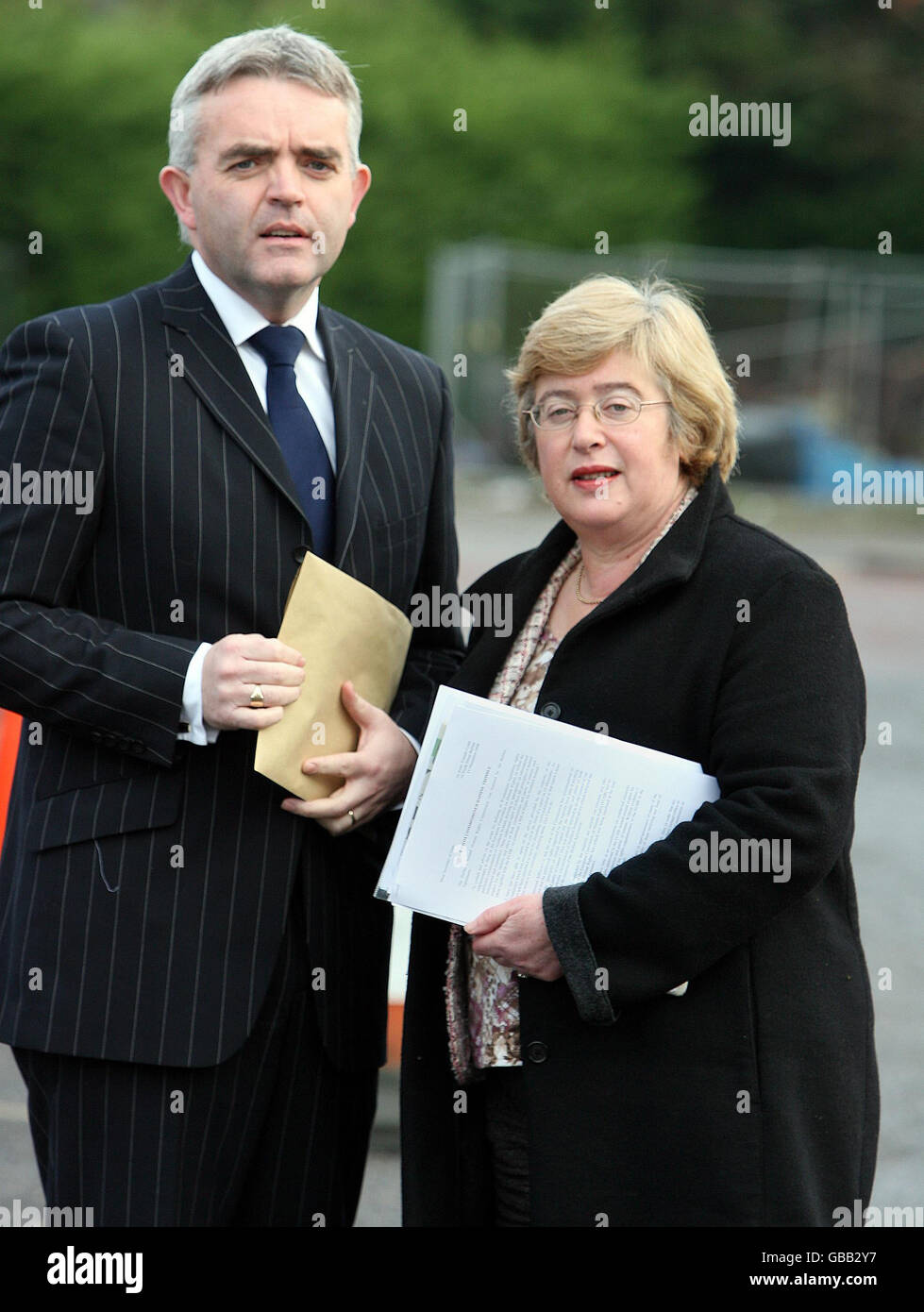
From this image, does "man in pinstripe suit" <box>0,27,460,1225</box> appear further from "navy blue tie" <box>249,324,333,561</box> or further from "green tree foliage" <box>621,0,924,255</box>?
"green tree foliage" <box>621,0,924,255</box>

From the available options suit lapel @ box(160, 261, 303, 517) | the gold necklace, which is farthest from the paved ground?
suit lapel @ box(160, 261, 303, 517)

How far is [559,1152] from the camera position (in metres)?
2.53

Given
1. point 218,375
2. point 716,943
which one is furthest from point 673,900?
point 218,375

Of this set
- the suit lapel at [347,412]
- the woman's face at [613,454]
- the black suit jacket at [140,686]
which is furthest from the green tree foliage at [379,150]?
the woman's face at [613,454]

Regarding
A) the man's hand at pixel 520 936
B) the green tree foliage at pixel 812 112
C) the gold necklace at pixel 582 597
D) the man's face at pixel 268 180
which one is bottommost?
the man's hand at pixel 520 936

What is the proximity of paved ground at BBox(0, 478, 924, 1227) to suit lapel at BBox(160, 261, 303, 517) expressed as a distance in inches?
82.9

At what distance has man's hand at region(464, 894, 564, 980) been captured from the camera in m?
2.46

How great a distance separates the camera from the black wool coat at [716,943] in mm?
2387

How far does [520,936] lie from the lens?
2467mm

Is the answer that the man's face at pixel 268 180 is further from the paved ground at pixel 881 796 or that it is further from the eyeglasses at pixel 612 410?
the paved ground at pixel 881 796

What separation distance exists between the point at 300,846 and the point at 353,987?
0.32 metres

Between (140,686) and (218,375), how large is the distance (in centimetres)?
58

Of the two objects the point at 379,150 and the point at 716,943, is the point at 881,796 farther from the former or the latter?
the point at 379,150

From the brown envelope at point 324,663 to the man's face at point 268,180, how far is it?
0.53 meters
